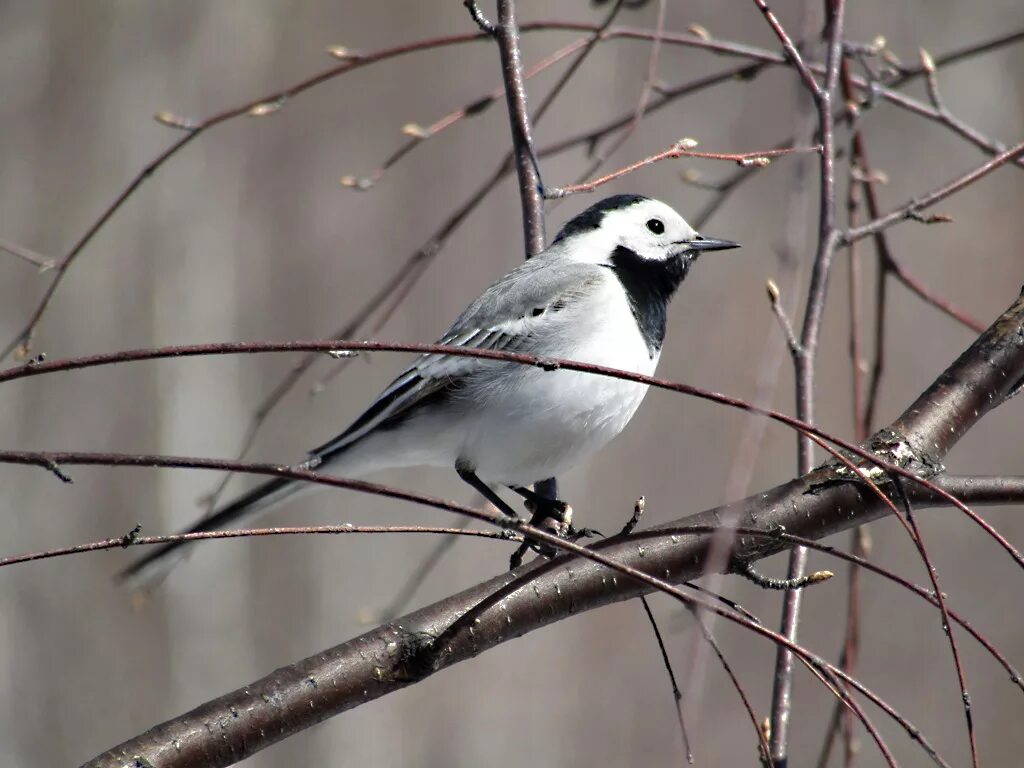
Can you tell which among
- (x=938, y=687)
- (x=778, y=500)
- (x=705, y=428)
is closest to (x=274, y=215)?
(x=705, y=428)

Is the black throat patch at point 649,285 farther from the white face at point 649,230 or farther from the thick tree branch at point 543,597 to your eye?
the thick tree branch at point 543,597

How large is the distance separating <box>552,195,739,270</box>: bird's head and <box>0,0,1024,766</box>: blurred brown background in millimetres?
3277

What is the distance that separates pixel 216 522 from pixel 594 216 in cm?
130

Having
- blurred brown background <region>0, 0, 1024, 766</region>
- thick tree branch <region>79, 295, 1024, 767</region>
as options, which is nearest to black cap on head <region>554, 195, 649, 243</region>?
thick tree branch <region>79, 295, 1024, 767</region>

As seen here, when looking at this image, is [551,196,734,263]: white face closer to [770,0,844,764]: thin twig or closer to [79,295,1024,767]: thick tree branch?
[770,0,844,764]: thin twig

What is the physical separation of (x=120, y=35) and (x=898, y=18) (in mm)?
5515

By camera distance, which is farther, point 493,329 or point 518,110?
point 493,329

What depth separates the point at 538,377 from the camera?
8.38ft

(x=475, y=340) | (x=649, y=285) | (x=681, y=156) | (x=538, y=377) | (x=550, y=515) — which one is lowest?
(x=550, y=515)

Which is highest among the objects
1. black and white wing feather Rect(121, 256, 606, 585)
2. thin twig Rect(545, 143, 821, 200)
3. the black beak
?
the black beak

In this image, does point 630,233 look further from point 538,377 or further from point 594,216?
point 538,377

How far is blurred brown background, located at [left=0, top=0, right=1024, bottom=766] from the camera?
6562 mm

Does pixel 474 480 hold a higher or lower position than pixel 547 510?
higher

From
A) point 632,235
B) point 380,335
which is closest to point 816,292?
point 632,235
